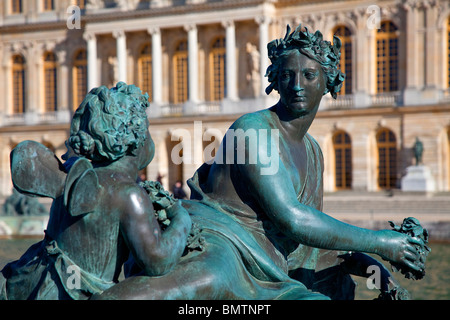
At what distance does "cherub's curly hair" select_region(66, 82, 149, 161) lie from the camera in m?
2.37

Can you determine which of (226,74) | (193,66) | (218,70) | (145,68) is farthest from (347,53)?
(145,68)

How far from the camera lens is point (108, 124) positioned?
2377mm

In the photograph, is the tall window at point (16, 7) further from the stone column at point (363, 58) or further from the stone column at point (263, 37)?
the stone column at point (363, 58)

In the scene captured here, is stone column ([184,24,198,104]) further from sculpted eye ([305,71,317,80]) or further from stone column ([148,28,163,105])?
sculpted eye ([305,71,317,80])

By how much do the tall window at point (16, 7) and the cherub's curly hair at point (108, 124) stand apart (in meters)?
45.2

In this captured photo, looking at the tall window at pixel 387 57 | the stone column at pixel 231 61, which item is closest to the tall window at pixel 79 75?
the stone column at pixel 231 61

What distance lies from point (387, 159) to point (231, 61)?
369 inches

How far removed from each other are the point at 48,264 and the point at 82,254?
0.13 metres

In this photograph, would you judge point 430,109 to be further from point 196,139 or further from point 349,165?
point 196,139

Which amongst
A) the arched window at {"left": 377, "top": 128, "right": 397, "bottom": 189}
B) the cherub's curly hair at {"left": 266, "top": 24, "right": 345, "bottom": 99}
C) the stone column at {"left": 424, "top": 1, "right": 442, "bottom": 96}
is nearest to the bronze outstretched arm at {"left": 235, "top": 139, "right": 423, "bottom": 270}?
the cherub's curly hair at {"left": 266, "top": 24, "right": 345, "bottom": 99}

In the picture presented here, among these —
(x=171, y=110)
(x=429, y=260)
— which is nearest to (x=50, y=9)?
(x=171, y=110)

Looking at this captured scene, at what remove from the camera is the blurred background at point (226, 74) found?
34750mm

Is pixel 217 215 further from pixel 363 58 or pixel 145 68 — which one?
pixel 145 68

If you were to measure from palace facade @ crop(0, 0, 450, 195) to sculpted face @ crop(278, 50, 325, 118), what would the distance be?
97.4ft
